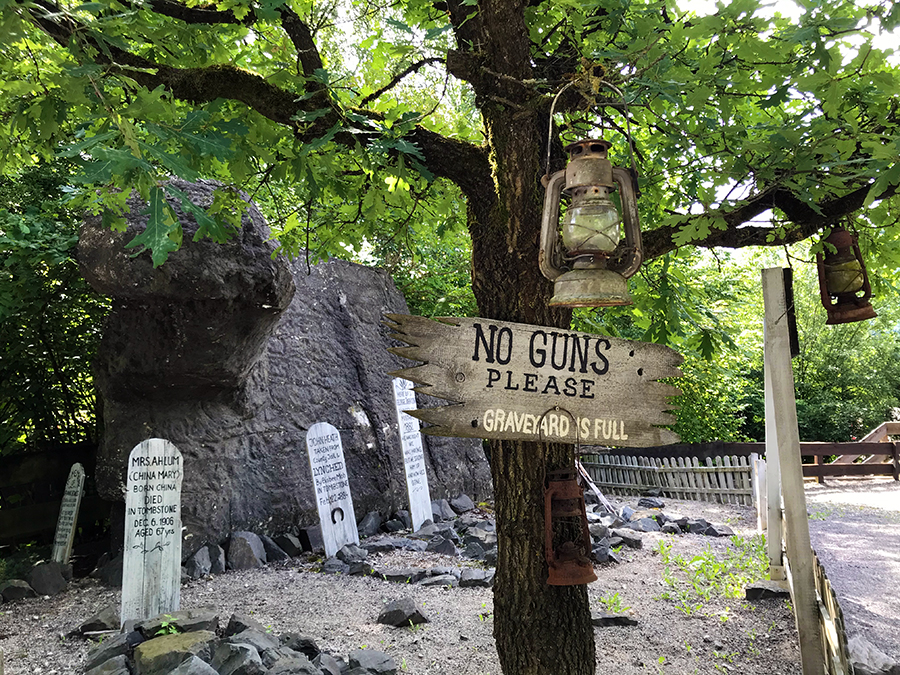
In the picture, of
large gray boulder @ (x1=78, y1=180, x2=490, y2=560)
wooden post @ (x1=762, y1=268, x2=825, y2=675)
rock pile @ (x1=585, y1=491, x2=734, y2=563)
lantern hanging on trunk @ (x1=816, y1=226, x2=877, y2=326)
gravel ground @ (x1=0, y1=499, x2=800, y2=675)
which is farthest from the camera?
rock pile @ (x1=585, y1=491, x2=734, y2=563)

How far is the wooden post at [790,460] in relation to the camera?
11.9 ft

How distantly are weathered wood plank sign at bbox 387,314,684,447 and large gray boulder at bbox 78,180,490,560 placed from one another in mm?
4643

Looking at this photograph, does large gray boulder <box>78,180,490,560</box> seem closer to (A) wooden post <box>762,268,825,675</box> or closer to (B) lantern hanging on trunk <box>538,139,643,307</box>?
(A) wooden post <box>762,268,825,675</box>

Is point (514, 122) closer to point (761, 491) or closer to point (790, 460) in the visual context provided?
point (790, 460)

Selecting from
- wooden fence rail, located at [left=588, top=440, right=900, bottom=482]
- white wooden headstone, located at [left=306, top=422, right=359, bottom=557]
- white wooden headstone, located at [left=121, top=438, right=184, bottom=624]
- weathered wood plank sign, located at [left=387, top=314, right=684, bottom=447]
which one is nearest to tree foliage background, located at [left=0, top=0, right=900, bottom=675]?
weathered wood plank sign, located at [left=387, top=314, right=684, bottom=447]

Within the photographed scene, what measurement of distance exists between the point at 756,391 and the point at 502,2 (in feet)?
64.1

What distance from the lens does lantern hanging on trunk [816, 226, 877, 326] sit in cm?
326

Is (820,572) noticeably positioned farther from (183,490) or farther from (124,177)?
(183,490)

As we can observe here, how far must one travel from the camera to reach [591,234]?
2082 millimetres

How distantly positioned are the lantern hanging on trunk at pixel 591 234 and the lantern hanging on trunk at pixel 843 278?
5.74 feet

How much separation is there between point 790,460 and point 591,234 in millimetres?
2404

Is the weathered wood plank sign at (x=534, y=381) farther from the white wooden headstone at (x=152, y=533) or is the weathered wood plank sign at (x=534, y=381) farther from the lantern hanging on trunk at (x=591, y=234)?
the white wooden headstone at (x=152, y=533)

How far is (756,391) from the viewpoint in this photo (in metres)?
19.7

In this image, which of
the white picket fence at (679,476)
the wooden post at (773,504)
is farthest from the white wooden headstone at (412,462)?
the white picket fence at (679,476)
